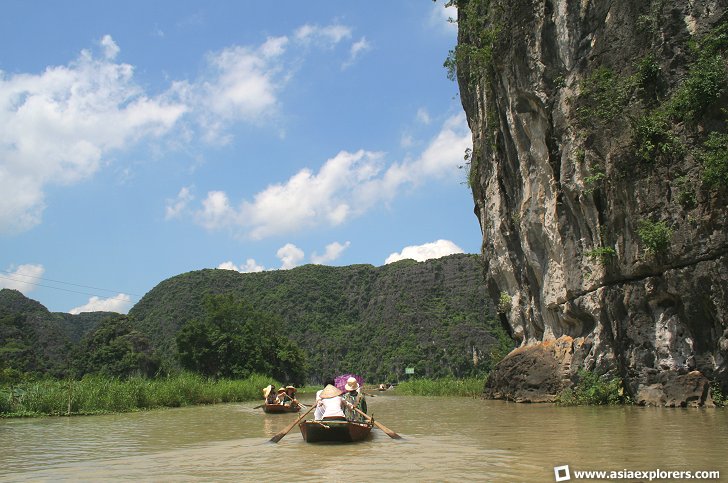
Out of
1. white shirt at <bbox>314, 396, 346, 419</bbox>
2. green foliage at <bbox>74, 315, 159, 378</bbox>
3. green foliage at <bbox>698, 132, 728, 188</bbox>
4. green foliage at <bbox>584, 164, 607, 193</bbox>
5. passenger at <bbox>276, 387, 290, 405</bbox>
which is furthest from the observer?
green foliage at <bbox>74, 315, 159, 378</bbox>

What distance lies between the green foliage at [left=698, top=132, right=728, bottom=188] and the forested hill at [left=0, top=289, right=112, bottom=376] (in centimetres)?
3446

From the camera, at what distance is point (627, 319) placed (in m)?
15.2

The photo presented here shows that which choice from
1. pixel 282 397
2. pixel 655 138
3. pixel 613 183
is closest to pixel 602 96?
pixel 655 138

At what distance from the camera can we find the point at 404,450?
848 cm

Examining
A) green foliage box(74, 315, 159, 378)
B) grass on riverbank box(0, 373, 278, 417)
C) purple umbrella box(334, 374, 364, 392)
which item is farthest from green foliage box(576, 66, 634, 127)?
green foliage box(74, 315, 159, 378)

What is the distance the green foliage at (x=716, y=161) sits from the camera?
1258 cm

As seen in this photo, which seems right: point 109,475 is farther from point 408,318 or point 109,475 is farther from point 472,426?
point 408,318

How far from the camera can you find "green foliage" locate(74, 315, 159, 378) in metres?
43.2

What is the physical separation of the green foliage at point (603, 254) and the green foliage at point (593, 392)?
316cm

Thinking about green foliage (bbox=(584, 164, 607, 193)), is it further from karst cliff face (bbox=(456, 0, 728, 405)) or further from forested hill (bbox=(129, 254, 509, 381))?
forested hill (bbox=(129, 254, 509, 381))

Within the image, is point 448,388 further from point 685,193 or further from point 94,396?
point 685,193

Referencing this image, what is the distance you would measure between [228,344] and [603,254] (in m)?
33.0

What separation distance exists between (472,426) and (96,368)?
38118 millimetres

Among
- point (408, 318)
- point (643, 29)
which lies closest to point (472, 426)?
point (643, 29)
